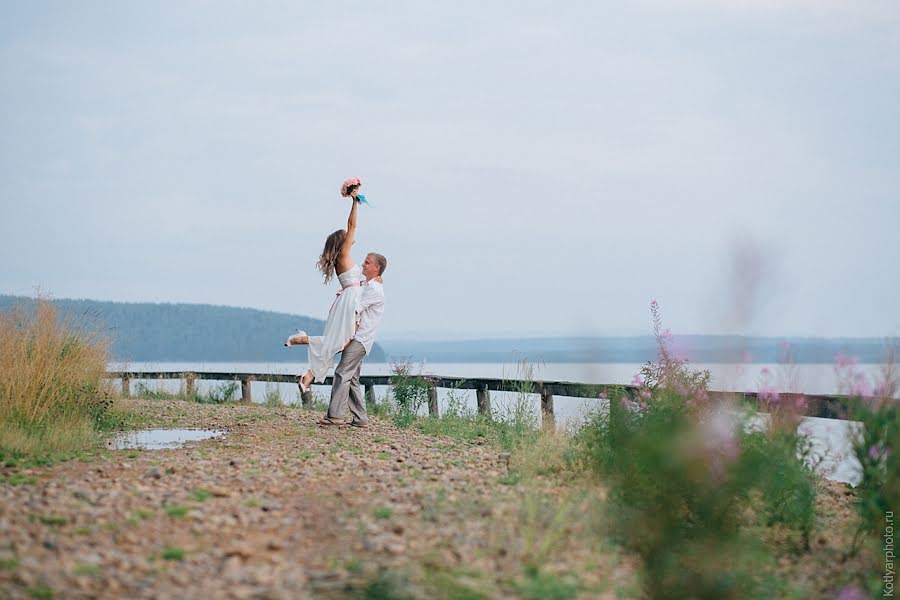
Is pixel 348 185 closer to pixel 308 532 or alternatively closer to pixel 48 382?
pixel 48 382

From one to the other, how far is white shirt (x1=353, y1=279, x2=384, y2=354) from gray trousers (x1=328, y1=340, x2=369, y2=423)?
116 millimetres

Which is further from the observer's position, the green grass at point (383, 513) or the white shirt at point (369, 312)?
the white shirt at point (369, 312)

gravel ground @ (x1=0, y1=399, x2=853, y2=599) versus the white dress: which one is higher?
the white dress

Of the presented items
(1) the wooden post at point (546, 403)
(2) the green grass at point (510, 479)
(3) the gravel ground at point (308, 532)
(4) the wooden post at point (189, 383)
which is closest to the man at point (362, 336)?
(1) the wooden post at point (546, 403)

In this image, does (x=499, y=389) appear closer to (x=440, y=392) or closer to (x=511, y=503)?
(x=440, y=392)

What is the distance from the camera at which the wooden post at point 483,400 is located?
1316cm

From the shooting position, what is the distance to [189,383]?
63.6 feet

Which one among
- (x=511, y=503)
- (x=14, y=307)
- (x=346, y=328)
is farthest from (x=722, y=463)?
(x=14, y=307)

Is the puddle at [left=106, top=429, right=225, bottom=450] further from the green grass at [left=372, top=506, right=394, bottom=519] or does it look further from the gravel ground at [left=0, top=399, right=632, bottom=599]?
the green grass at [left=372, top=506, right=394, bottom=519]

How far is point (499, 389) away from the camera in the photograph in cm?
1278

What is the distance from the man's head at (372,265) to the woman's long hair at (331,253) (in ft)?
1.33

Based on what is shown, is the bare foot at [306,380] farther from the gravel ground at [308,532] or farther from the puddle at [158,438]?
the gravel ground at [308,532]

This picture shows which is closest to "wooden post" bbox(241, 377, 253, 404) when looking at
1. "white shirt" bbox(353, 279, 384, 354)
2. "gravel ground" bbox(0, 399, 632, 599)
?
"white shirt" bbox(353, 279, 384, 354)

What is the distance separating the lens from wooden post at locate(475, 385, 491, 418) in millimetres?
13156
